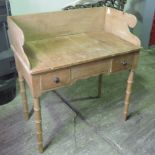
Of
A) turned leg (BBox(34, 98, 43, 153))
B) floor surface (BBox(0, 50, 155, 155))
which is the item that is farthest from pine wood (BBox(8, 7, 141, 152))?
floor surface (BBox(0, 50, 155, 155))

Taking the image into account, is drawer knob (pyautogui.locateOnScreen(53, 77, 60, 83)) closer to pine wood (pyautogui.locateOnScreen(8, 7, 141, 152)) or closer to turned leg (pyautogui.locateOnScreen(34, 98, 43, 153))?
pine wood (pyautogui.locateOnScreen(8, 7, 141, 152))

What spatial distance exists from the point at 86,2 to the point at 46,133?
1.47 m

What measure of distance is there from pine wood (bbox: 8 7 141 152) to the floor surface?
0.13 metres

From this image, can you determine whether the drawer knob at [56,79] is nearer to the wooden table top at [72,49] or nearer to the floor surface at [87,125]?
the wooden table top at [72,49]

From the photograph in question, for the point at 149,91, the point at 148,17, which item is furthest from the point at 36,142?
the point at 148,17

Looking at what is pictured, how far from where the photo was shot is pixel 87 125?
187 centimetres

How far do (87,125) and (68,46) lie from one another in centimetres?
68

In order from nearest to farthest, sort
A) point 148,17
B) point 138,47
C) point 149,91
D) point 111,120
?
1. point 138,47
2. point 111,120
3. point 149,91
4. point 148,17

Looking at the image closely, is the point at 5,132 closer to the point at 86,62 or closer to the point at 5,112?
the point at 5,112

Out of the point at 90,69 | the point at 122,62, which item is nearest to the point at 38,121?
the point at 90,69

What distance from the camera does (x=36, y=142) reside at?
66.2 inches

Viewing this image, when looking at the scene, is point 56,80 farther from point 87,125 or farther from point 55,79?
point 87,125

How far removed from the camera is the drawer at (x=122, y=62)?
1525 millimetres

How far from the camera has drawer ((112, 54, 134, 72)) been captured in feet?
5.00
